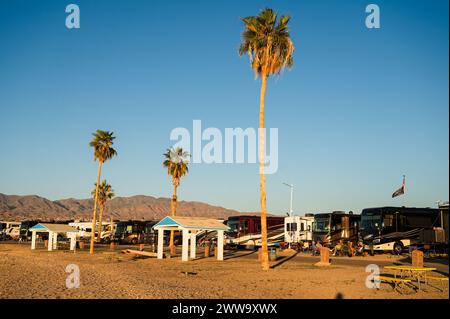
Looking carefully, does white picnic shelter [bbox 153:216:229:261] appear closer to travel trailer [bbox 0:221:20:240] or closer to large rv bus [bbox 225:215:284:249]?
large rv bus [bbox 225:215:284:249]

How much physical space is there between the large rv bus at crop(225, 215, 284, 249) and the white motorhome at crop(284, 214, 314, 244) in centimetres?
145

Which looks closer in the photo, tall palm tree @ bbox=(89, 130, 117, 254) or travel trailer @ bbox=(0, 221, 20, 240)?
tall palm tree @ bbox=(89, 130, 117, 254)

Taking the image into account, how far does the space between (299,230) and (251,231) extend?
5110 millimetres

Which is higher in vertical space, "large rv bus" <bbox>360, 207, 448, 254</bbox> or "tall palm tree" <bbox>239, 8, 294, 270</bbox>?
"tall palm tree" <bbox>239, 8, 294, 270</bbox>

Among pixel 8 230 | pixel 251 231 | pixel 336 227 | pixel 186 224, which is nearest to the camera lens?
pixel 186 224

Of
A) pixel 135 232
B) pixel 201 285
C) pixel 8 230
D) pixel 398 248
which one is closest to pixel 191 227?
pixel 201 285

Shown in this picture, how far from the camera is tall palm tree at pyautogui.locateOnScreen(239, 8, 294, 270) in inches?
1028

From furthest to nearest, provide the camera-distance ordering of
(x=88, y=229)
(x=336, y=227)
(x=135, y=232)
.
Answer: (x=88, y=229), (x=135, y=232), (x=336, y=227)

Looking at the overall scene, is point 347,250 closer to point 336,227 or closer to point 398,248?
point 336,227

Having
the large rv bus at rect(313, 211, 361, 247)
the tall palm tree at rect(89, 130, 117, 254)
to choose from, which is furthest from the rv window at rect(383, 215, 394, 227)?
the tall palm tree at rect(89, 130, 117, 254)

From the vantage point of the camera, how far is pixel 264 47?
2666 centimetres

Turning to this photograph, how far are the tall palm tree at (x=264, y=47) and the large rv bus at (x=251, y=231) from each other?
22.3m
